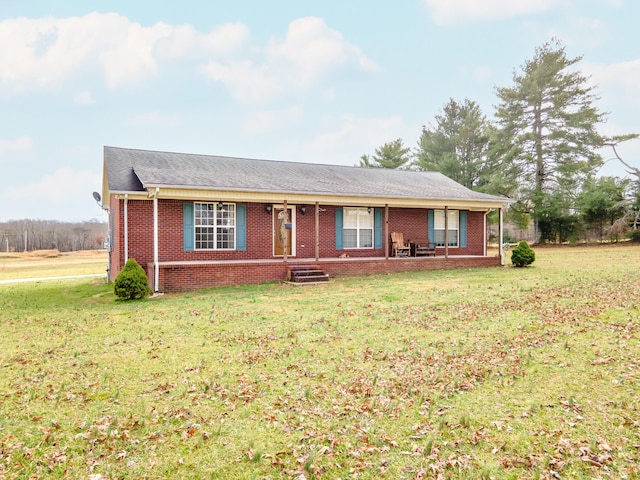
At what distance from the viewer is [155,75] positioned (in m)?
24.5

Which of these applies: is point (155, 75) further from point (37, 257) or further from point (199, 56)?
point (37, 257)

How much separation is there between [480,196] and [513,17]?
917 cm

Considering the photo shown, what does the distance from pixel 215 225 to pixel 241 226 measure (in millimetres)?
883

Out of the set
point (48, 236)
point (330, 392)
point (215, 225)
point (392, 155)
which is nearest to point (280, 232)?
point (215, 225)

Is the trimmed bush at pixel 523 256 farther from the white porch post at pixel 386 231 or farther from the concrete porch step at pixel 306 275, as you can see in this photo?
the concrete porch step at pixel 306 275

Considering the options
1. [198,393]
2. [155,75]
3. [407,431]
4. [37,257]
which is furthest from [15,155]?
[407,431]

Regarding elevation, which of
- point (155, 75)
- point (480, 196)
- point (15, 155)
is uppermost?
point (155, 75)

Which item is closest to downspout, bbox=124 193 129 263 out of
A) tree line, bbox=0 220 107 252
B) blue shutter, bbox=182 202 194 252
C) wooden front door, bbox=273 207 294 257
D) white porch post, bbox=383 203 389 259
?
blue shutter, bbox=182 202 194 252

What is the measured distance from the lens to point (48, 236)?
38250 millimetres

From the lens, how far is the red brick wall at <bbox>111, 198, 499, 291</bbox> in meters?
12.1

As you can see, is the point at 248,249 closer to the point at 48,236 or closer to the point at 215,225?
the point at 215,225

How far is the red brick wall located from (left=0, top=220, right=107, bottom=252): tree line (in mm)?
29899

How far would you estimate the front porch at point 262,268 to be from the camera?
1162cm

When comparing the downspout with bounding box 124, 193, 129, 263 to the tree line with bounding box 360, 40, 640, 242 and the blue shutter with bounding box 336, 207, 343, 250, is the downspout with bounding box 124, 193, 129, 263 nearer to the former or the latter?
the blue shutter with bounding box 336, 207, 343, 250
